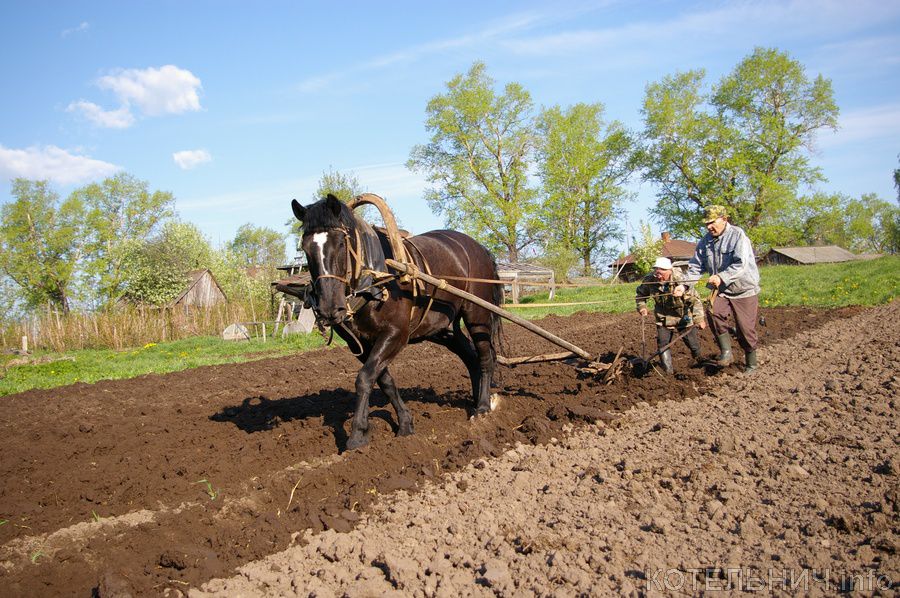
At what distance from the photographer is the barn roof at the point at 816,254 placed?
7150cm

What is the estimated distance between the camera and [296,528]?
13.4ft

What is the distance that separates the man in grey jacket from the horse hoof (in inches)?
171

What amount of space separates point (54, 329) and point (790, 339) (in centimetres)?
2301

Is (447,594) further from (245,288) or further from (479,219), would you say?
(479,219)

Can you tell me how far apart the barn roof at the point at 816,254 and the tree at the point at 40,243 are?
71.3 meters

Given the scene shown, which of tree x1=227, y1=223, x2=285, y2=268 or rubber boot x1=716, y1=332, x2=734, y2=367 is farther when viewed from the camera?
tree x1=227, y1=223, x2=285, y2=268

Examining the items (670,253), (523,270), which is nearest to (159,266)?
(523,270)

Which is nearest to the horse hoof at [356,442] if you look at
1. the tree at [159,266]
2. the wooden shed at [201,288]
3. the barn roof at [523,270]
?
the tree at [159,266]

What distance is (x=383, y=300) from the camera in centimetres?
564

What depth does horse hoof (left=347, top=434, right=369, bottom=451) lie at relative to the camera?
5523 mm

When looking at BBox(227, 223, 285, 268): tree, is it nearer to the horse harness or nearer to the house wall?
the house wall

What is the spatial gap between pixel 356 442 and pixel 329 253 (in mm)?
1752

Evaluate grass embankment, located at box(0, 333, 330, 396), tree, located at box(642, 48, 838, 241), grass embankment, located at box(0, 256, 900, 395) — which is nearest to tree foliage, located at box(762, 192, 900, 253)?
tree, located at box(642, 48, 838, 241)

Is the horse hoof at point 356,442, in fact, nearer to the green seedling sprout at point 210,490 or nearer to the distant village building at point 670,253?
the green seedling sprout at point 210,490
